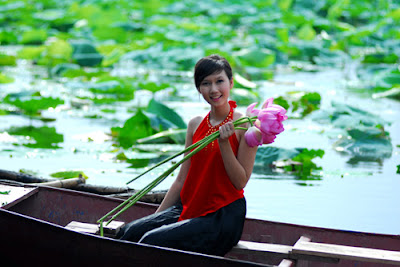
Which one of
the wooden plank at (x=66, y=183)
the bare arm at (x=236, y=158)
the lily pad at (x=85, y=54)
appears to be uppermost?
the lily pad at (x=85, y=54)

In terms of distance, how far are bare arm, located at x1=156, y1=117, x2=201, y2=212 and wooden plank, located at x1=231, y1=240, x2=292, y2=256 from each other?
37 cm

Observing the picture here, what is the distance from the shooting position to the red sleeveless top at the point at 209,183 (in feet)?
9.59

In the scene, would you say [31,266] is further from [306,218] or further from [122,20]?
[122,20]

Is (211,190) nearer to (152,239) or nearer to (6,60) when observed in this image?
(152,239)

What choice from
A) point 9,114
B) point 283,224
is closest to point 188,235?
point 283,224

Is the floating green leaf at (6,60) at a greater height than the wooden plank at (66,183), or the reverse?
the floating green leaf at (6,60)

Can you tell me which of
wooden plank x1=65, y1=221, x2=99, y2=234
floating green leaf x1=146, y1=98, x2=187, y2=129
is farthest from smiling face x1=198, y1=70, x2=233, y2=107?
floating green leaf x1=146, y1=98, x2=187, y2=129

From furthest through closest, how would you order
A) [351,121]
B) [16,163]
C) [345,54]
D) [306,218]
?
[345,54] < [351,121] < [16,163] < [306,218]

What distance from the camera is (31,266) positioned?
305 centimetres

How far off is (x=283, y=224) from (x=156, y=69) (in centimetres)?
786

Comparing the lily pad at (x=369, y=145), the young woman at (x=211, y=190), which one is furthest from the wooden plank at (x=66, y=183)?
the lily pad at (x=369, y=145)

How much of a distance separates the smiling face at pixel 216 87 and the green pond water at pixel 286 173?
1.41 meters

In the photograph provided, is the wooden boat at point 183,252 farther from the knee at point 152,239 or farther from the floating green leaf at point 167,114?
the floating green leaf at point 167,114

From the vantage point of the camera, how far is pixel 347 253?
9.13 ft
